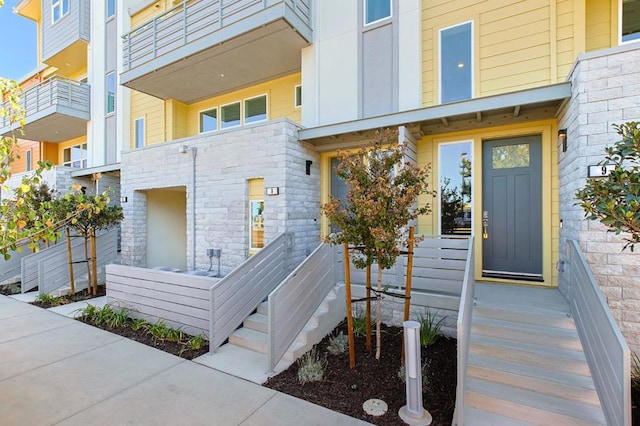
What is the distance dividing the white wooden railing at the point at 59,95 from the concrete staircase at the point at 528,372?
14.1m

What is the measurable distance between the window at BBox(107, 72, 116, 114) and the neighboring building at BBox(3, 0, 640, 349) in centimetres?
273

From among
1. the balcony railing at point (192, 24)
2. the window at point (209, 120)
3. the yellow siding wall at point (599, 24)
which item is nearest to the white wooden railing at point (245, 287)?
the balcony railing at point (192, 24)

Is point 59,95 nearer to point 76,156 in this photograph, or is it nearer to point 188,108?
point 76,156

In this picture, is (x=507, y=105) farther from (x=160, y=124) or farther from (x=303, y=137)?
(x=160, y=124)

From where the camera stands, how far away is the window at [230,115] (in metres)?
8.98

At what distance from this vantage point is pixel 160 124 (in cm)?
978

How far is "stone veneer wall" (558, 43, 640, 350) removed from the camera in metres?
3.63

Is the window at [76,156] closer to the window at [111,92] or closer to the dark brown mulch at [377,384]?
the window at [111,92]

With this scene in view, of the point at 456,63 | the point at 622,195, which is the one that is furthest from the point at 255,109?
the point at 622,195

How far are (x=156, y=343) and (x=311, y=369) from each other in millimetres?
2743

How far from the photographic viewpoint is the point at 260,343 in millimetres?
4617

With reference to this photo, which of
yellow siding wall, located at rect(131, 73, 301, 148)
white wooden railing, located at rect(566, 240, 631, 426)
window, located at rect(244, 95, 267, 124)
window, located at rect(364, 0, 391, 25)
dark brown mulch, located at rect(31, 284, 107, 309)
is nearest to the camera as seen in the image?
white wooden railing, located at rect(566, 240, 631, 426)

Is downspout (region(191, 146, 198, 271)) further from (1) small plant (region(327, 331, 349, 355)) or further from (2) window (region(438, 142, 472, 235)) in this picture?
(2) window (region(438, 142, 472, 235))

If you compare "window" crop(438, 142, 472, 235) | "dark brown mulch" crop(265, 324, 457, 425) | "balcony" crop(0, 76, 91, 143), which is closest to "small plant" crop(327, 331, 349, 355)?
"dark brown mulch" crop(265, 324, 457, 425)
